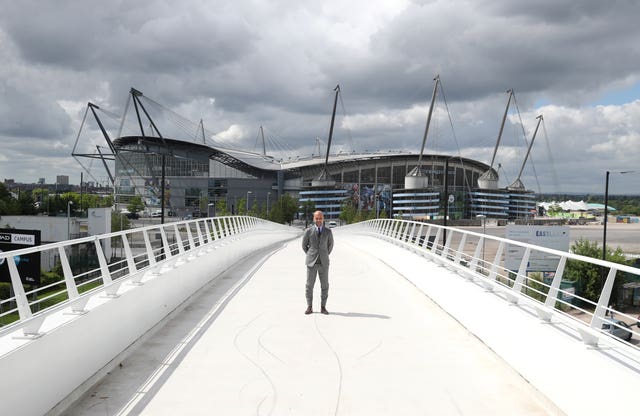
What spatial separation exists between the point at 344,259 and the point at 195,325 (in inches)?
557

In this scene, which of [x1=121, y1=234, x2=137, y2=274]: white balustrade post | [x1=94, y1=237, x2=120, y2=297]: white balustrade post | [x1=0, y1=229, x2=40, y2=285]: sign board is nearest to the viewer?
[x1=94, y1=237, x2=120, y2=297]: white balustrade post

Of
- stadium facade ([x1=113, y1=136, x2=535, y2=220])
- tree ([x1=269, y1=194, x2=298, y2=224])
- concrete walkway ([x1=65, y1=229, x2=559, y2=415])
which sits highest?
stadium facade ([x1=113, y1=136, x2=535, y2=220])

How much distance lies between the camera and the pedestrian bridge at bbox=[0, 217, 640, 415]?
5.30 m

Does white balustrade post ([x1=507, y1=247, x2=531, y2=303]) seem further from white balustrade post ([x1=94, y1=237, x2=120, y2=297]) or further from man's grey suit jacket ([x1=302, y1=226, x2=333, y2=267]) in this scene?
white balustrade post ([x1=94, y1=237, x2=120, y2=297])

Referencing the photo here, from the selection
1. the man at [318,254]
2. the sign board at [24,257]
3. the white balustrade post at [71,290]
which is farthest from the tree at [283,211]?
the white balustrade post at [71,290]

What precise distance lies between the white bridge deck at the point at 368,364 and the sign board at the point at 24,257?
1475cm

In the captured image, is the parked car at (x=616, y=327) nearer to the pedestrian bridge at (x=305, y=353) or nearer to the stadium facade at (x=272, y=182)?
the pedestrian bridge at (x=305, y=353)

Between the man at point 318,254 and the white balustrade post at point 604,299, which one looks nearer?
the white balustrade post at point 604,299

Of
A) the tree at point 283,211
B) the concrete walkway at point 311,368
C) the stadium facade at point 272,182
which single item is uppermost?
the stadium facade at point 272,182

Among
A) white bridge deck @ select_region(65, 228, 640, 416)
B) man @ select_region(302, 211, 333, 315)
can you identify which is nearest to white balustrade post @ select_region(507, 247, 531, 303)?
white bridge deck @ select_region(65, 228, 640, 416)

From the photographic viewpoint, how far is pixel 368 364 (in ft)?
23.7

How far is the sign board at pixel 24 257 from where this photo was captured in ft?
75.4

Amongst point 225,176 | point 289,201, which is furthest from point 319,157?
point 289,201

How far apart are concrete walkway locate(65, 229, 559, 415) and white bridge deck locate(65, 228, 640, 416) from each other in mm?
17
